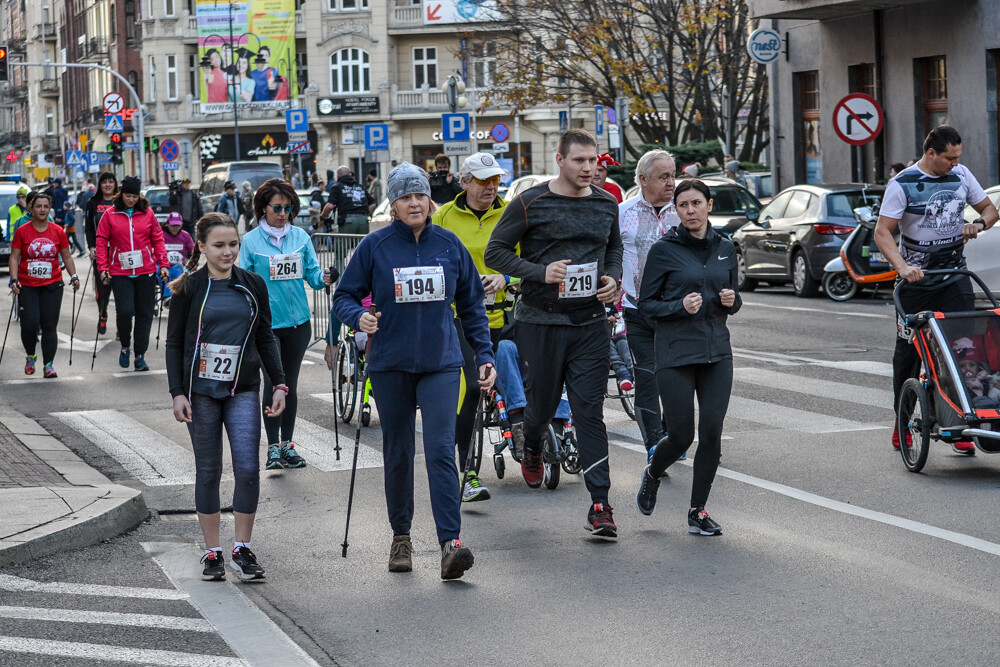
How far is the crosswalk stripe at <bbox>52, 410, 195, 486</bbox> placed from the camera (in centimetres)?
968

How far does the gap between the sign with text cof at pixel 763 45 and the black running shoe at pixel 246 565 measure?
85.4 ft

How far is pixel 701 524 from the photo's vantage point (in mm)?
7371

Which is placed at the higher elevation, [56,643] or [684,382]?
[684,382]

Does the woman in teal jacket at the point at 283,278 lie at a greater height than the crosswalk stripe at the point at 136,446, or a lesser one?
greater

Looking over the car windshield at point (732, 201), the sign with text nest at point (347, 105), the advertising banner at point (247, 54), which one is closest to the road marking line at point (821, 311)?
the car windshield at point (732, 201)

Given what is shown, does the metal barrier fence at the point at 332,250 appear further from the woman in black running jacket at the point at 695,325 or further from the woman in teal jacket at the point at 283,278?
the woman in black running jacket at the point at 695,325

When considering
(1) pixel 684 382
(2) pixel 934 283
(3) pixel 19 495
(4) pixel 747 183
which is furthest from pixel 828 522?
(4) pixel 747 183

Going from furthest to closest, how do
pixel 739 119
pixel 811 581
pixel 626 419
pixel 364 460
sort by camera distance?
pixel 739 119 < pixel 626 419 < pixel 364 460 < pixel 811 581

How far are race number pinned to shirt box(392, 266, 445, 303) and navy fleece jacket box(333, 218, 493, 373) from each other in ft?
0.08

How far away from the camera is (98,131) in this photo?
9112 cm

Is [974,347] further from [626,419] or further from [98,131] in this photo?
[98,131]

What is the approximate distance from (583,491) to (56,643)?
358 centimetres

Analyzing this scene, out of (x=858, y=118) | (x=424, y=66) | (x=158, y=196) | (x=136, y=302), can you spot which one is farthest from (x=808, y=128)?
(x=424, y=66)

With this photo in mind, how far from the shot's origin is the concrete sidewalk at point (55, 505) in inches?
287
